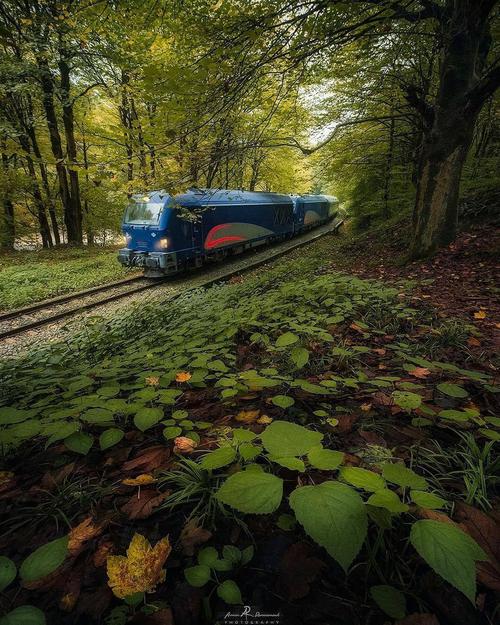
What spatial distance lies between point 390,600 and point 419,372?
5.44 ft

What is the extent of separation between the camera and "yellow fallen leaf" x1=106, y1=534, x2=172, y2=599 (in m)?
0.88

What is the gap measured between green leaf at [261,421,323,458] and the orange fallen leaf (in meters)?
1.43

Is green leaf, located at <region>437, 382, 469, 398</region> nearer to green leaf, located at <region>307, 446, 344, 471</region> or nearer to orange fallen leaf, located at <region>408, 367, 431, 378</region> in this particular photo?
orange fallen leaf, located at <region>408, 367, 431, 378</region>

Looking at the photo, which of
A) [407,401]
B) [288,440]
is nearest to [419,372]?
[407,401]

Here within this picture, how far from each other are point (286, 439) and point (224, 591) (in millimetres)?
452

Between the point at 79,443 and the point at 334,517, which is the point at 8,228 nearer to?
the point at 79,443

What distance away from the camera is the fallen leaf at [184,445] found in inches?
58.6

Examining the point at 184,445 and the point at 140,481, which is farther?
the point at 184,445

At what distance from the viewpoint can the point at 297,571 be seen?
90 centimetres

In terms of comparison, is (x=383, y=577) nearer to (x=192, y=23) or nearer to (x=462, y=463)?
(x=462, y=463)

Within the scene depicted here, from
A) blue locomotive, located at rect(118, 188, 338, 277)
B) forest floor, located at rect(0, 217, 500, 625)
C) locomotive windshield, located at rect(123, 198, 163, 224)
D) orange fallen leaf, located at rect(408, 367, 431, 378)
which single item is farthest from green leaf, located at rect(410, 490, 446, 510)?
locomotive windshield, located at rect(123, 198, 163, 224)

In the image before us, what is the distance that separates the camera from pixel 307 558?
36.4 inches

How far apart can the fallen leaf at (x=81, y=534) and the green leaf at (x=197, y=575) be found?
16.8 inches

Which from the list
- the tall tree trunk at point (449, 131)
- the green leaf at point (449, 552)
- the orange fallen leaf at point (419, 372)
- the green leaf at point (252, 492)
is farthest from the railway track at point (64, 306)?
the green leaf at point (449, 552)
